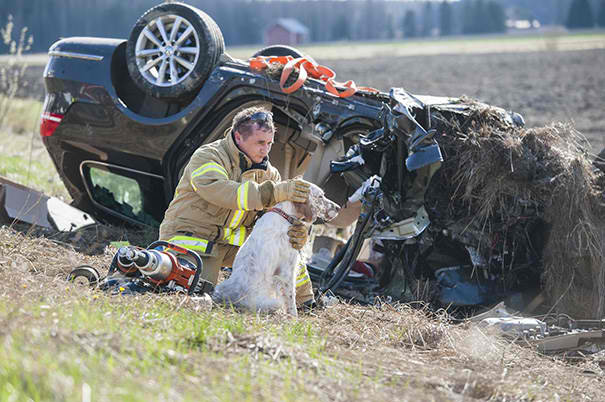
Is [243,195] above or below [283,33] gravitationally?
above

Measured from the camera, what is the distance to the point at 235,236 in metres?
4.89

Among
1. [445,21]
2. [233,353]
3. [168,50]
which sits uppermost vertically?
[168,50]

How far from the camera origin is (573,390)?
145 inches

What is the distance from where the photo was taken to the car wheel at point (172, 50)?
18.9ft

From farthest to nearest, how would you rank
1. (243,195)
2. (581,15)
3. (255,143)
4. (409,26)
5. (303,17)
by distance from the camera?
(409,26)
(303,17)
(581,15)
(255,143)
(243,195)

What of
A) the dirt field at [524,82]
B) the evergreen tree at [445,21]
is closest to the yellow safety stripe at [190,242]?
the dirt field at [524,82]

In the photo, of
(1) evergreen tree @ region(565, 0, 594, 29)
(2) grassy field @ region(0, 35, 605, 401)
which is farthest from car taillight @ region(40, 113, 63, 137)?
(1) evergreen tree @ region(565, 0, 594, 29)

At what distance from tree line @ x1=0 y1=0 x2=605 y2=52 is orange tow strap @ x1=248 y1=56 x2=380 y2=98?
54697 millimetres

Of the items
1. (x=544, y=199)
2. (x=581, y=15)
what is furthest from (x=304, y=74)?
(x=581, y=15)

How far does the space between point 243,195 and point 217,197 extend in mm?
202

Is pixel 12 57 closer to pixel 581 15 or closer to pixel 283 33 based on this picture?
pixel 283 33

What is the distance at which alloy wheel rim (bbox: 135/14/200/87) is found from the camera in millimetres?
5797

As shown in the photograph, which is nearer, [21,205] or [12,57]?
[21,205]

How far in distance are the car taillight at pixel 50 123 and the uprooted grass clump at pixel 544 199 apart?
3.49m
